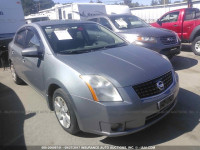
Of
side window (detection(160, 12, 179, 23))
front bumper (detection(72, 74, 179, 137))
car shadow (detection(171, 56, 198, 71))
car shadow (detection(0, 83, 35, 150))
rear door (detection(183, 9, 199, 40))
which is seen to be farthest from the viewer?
side window (detection(160, 12, 179, 23))

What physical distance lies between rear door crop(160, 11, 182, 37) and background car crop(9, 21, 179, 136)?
538 cm

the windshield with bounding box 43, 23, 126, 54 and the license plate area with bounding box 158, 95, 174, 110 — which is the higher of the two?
the windshield with bounding box 43, 23, 126, 54

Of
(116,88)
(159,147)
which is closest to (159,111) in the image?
(159,147)

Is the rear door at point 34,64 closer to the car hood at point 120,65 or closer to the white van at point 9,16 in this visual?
the car hood at point 120,65

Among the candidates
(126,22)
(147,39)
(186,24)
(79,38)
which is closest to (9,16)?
(126,22)

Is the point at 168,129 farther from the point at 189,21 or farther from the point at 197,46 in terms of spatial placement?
the point at 189,21

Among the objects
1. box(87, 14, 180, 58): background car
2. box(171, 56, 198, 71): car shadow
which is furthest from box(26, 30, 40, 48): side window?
box(171, 56, 198, 71): car shadow

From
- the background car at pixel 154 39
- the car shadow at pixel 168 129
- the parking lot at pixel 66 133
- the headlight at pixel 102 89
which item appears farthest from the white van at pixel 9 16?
the car shadow at pixel 168 129

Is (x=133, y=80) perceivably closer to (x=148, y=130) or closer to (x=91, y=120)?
(x=91, y=120)

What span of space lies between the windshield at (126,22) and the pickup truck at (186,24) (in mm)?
1866

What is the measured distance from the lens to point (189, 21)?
25.1 feet

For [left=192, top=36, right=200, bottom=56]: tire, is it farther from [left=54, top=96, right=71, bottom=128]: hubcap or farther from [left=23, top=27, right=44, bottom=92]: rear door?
[left=54, top=96, right=71, bottom=128]: hubcap

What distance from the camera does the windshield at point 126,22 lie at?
6695mm

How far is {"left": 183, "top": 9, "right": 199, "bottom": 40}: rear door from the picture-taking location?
751 centimetres
